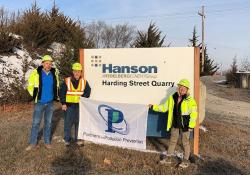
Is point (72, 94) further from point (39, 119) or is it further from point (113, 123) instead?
point (113, 123)

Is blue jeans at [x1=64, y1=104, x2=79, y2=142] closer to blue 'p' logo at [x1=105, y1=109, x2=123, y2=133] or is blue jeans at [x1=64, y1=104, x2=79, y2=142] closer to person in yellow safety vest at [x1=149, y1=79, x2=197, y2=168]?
blue 'p' logo at [x1=105, y1=109, x2=123, y2=133]

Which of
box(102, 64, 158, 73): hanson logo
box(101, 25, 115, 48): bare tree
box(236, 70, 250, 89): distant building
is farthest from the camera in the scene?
box(101, 25, 115, 48): bare tree

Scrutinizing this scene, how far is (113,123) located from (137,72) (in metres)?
1.32

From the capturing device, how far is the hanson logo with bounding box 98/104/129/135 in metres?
9.15

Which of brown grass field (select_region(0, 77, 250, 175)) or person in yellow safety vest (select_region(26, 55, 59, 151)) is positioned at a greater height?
person in yellow safety vest (select_region(26, 55, 59, 151))

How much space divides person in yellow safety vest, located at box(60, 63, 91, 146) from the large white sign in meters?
0.58

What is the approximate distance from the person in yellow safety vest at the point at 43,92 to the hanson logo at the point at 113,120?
1108 mm

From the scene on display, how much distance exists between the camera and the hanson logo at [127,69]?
963 cm

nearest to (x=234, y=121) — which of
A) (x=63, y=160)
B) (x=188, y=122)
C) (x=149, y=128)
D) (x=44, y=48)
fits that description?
(x=149, y=128)

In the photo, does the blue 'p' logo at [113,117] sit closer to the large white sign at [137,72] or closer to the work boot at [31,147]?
the large white sign at [137,72]

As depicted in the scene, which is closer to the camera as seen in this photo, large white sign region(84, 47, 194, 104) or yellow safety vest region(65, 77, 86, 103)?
large white sign region(84, 47, 194, 104)

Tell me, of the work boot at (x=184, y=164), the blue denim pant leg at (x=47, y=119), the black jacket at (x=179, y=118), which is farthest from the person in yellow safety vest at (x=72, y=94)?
the work boot at (x=184, y=164)

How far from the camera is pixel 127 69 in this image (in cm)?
988

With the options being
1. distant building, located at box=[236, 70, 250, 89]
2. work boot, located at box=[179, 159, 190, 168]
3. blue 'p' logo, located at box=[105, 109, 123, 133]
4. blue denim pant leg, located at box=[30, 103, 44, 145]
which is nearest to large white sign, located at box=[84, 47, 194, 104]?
blue 'p' logo, located at box=[105, 109, 123, 133]
